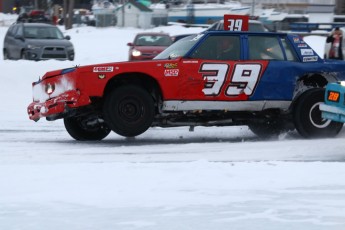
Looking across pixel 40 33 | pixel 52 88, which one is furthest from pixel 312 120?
pixel 40 33

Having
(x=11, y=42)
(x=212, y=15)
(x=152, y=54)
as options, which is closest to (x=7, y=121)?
(x=152, y=54)

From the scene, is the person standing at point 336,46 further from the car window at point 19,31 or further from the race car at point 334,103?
the car window at point 19,31

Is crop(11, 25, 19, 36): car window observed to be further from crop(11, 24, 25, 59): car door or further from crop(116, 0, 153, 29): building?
crop(116, 0, 153, 29): building

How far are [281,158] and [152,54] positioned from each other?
51.6 ft

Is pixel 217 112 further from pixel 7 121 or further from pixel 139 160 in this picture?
pixel 7 121

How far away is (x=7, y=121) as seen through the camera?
13.9 m

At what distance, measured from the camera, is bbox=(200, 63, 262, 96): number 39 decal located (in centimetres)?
1099

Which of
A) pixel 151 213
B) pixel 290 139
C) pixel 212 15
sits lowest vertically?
pixel 212 15

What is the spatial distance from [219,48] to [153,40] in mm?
15194

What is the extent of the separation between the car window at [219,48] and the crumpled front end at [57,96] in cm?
170

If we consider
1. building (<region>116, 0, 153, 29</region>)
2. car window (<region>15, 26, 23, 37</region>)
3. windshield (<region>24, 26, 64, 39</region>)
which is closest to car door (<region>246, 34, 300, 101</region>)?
windshield (<region>24, 26, 64, 39</region>)

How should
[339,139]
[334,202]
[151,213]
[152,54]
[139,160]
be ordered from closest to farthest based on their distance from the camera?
1. [151,213]
2. [334,202]
3. [139,160]
4. [339,139]
5. [152,54]

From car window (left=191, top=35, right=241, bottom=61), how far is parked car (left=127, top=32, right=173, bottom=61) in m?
13.5

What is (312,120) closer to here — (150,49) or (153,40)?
(150,49)
